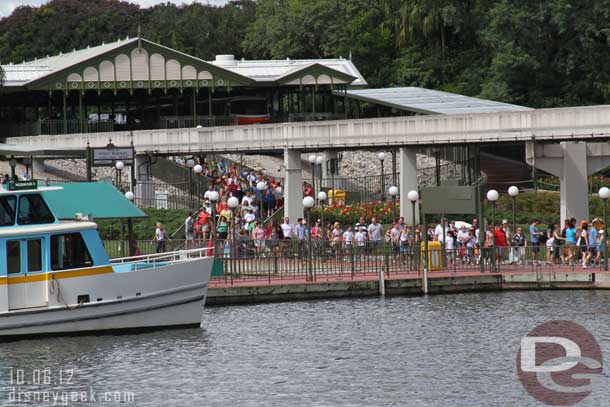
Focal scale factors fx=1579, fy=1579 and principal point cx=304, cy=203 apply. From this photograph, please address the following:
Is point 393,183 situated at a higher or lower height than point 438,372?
higher

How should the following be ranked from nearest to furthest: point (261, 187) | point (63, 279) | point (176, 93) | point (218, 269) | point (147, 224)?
point (63, 279), point (218, 269), point (261, 187), point (147, 224), point (176, 93)

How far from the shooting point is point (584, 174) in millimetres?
59000

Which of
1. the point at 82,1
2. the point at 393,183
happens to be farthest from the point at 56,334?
the point at 82,1

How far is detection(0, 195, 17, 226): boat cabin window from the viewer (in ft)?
131

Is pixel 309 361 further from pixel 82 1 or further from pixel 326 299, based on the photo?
pixel 82 1

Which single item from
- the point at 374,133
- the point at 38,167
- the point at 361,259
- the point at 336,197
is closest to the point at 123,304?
the point at 361,259

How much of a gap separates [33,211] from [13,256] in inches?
52.6

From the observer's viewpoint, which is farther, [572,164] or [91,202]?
[572,164]

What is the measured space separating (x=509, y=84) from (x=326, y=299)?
51.5 m

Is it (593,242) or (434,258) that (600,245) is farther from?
(434,258)

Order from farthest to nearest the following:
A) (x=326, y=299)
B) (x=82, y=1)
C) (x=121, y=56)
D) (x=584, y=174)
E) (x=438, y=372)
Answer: (x=82, y=1)
(x=121, y=56)
(x=584, y=174)
(x=326, y=299)
(x=438, y=372)

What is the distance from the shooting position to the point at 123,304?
40781 millimetres

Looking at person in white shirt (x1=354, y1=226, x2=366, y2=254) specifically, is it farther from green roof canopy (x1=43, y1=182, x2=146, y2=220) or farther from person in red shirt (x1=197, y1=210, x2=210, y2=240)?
green roof canopy (x1=43, y1=182, x2=146, y2=220)
